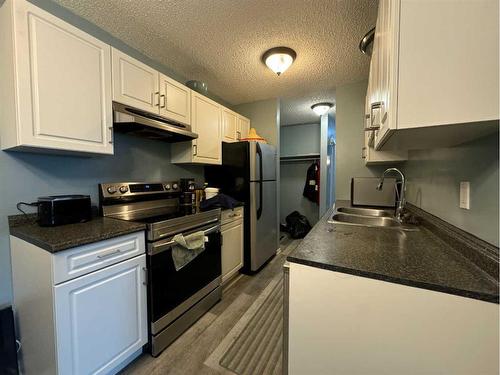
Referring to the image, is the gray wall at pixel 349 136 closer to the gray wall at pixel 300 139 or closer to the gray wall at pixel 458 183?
the gray wall at pixel 458 183

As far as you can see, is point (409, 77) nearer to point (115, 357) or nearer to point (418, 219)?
point (418, 219)

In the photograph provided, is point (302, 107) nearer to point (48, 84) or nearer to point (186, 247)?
point (186, 247)

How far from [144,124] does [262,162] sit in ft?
4.85

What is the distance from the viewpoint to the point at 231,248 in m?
2.37

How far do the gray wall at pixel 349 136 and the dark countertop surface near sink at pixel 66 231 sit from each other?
250cm

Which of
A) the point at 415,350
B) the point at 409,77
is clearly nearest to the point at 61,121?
the point at 409,77

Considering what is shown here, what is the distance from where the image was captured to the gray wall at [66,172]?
4.11ft

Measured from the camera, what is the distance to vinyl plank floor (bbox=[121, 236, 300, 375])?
1.32m

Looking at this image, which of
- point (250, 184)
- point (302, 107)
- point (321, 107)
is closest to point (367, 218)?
point (250, 184)

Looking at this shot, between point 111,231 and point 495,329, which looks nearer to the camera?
point 495,329

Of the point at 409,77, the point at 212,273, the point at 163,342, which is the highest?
the point at 409,77

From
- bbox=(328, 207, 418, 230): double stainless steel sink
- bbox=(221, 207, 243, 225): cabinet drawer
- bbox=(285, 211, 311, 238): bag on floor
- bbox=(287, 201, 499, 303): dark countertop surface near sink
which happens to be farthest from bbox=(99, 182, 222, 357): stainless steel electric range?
bbox=(285, 211, 311, 238): bag on floor

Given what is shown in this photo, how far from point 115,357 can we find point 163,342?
0.31 m

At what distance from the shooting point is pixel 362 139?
2725 mm
